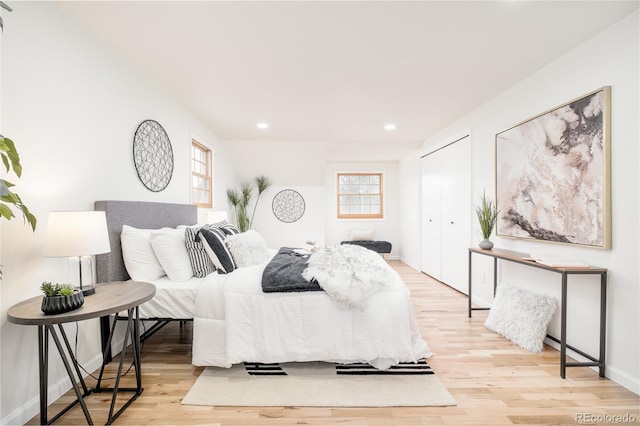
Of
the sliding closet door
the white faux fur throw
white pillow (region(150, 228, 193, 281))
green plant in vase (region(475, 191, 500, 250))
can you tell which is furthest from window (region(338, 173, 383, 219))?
white pillow (region(150, 228, 193, 281))

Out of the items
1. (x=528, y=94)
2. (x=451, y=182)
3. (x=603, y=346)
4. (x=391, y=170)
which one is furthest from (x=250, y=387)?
(x=391, y=170)

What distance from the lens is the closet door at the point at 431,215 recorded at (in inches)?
192

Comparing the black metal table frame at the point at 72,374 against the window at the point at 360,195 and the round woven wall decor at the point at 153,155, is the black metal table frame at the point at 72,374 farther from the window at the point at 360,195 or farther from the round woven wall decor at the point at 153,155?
the window at the point at 360,195

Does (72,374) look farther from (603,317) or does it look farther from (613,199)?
(613,199)

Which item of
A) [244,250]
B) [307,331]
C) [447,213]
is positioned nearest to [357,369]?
[307,331]

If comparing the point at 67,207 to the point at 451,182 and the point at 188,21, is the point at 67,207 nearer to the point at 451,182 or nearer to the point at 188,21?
the point at 188,21

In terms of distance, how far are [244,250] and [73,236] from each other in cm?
124

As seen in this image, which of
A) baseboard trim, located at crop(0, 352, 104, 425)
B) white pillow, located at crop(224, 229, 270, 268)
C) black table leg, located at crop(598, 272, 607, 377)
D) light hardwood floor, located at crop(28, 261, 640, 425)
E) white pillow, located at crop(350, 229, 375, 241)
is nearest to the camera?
baseboard trim, located at crop(0, 352, 104, 425)

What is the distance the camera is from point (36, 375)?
68.7 inches

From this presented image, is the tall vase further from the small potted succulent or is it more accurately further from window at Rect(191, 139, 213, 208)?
window at Rect(191, 139, 213, 208)

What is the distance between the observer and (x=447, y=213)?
15.0 ft

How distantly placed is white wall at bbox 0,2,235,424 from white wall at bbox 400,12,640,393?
11.9 feet

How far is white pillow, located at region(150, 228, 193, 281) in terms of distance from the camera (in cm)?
238

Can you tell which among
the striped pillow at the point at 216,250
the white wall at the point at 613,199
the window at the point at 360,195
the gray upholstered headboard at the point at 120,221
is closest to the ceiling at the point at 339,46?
the white wall at the point at 613,199
